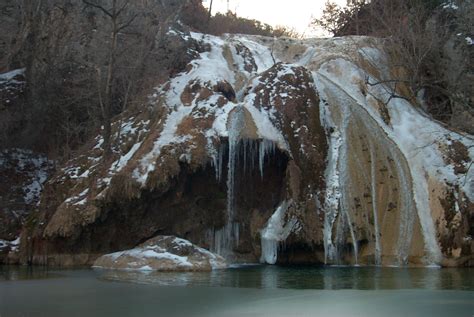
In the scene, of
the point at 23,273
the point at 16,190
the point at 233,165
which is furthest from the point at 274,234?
the point at 16,190

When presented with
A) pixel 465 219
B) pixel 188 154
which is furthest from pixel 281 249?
pixel 465 219

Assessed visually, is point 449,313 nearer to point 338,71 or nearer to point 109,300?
point 109,300

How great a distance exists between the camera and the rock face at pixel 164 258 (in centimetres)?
1648

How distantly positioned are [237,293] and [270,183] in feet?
34.6

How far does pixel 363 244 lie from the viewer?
19.5 m

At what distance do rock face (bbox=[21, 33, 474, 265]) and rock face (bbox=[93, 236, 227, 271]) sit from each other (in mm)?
2477

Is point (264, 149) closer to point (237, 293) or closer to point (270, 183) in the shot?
point (270, 183)

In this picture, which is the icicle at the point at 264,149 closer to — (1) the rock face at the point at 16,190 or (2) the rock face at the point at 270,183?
(2) the rock face at the point at 270,183

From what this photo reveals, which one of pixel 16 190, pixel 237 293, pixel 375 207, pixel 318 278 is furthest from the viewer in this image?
pixel 16 190

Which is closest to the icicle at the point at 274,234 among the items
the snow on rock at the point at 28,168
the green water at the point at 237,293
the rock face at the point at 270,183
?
the rock face at the point at 270,183

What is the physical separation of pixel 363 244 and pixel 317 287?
7473mm

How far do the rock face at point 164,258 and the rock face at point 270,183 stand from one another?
2.48 metres

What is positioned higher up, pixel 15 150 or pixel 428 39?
pixel 428 39

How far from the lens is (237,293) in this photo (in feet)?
36.4
